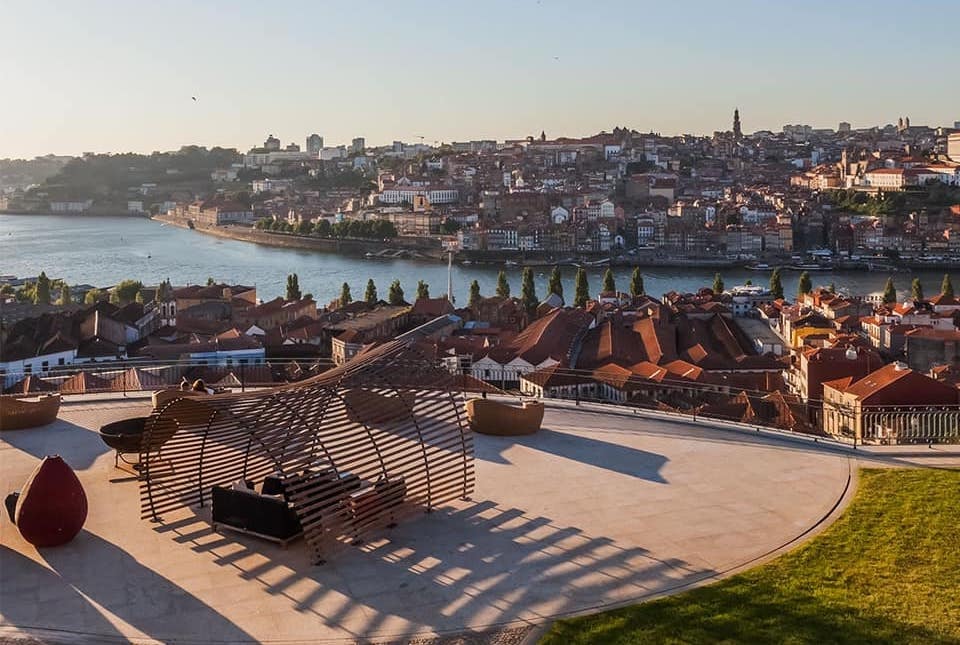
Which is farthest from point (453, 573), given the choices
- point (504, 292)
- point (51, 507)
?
point (504, 292)

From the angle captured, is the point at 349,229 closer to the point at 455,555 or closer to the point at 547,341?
the point at 547,341

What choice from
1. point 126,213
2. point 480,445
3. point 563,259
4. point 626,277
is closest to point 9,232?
point 126,213

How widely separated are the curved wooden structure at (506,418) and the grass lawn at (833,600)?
1.41 metres

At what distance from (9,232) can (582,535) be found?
53.0 meters

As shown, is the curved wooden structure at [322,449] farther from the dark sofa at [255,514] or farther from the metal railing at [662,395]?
the metal railing at [662,395]

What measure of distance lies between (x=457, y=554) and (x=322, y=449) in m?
0.49

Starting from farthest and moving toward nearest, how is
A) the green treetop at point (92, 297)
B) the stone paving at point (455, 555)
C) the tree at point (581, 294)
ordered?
the green treetop at point (92, 297) → the tree at point (581, 294) → the stone paving at point (455, 555)

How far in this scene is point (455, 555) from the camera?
10.2 ft

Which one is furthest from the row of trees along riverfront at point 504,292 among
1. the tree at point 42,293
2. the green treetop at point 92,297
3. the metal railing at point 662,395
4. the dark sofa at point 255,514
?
the dark sofa at point 255,514

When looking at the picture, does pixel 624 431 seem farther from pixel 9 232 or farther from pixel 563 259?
pixel 9 232

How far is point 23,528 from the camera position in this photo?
3139mm

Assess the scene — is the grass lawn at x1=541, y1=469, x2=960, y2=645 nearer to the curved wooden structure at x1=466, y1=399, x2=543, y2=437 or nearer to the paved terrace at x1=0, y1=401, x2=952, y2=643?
the paved terrace at x1=0, y1=401, x2=952, y2=643

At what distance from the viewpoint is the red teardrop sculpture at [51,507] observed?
3.12 m

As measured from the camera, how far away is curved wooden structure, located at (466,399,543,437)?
4.42 meters
